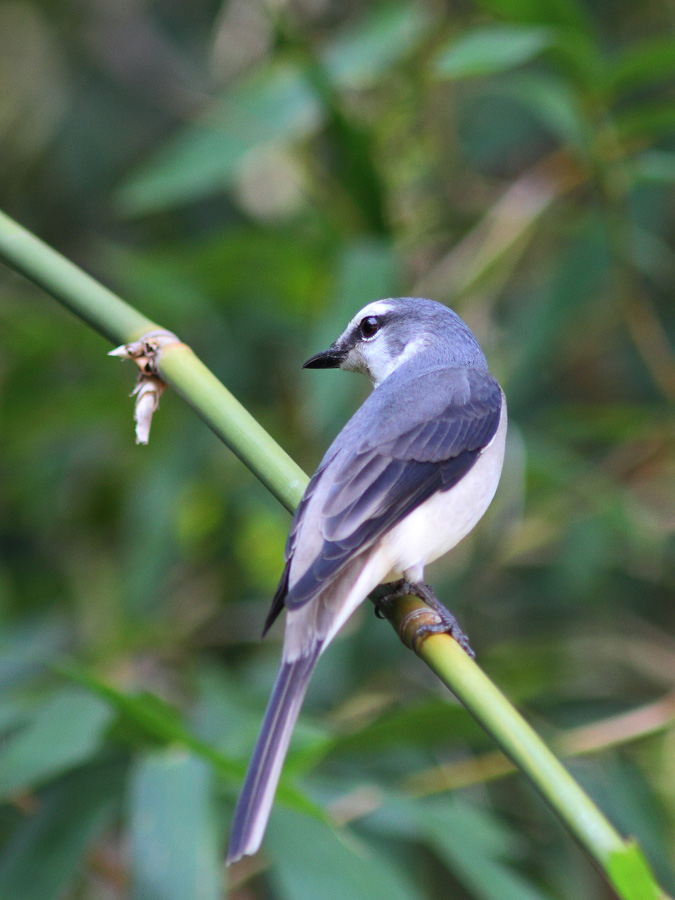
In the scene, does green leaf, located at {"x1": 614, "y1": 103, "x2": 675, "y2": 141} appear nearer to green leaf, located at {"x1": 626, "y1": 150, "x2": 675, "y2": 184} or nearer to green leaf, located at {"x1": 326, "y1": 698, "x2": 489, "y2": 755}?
green leaf, located at {"x1": 626, "y1": 150, "x2": 675, "y2": 184}

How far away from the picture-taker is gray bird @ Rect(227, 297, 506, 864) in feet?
5.36

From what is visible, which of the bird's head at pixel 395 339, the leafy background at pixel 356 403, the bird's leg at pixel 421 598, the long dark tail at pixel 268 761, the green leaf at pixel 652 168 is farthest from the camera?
the green leaf at pixel 652 168

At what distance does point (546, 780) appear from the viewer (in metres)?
1.16

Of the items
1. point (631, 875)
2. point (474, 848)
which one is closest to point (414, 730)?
point (474, 848)

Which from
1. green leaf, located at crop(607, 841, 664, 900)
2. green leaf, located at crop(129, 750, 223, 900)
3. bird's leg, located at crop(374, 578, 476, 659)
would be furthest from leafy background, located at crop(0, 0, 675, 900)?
green leaf, located at crop(607, 841, 664, 900)

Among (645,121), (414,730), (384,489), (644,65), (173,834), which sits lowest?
(414,730)

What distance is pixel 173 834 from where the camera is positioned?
6.95 feet

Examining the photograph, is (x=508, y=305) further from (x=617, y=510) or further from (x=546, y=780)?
(x=546, y=780)

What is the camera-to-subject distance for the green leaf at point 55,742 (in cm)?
222

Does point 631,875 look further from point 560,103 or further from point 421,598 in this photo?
point 560,103

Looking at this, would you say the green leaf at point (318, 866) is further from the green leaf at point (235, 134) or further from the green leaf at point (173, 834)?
the green leaf at point (235, 134)

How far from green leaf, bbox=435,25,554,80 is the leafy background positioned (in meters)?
0.02

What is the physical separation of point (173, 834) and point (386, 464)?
0.91 meters

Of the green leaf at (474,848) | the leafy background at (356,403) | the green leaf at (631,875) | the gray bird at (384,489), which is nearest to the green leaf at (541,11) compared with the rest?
the leafy background at (356,403)
